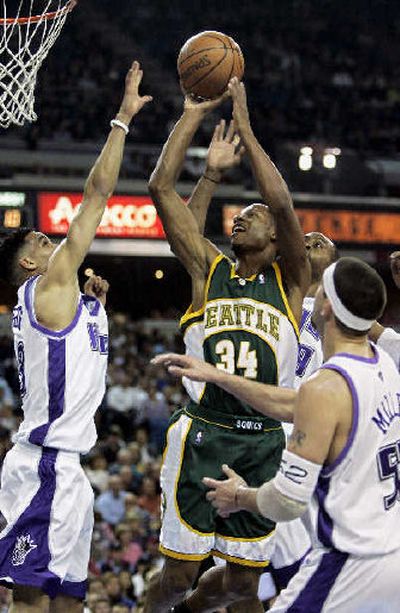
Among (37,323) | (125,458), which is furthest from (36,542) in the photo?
(125,458)

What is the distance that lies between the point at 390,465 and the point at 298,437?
1.32ft

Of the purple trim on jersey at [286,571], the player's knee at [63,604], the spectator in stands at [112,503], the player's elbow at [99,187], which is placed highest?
the player's elbow at [99,187]

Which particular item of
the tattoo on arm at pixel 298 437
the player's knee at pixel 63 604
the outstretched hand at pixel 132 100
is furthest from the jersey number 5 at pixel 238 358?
the tattoo on arm at pixel 298 437

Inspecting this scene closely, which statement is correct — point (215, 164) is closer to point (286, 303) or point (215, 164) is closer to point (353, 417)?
point (286, 303)

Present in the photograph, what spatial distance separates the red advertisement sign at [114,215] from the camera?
18000mm

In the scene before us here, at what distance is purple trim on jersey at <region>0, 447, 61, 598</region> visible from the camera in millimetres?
5539

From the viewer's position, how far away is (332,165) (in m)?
20.9

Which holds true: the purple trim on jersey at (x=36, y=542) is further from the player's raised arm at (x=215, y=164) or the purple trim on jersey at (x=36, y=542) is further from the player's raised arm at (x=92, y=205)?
the player's raised arm at (x=215, y=164)

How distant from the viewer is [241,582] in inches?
238

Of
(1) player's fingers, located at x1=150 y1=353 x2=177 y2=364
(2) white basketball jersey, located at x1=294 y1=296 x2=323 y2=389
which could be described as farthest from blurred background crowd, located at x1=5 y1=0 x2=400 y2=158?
(1) player's fingers, located at x1=150 y1=353 x2=177 y2=364

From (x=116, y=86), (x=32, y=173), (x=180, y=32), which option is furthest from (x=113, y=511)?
(x=180, y=32)

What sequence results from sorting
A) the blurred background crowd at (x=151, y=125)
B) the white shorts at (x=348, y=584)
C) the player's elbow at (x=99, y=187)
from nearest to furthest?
the white shorts at (x=348, y=584), the player's elbow at (x=99, y=187), the blurred background crowd at (x=151, y=125)

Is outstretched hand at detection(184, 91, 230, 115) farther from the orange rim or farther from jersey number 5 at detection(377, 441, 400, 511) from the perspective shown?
jersey number 5 at detection(377, 441, 400, 511)

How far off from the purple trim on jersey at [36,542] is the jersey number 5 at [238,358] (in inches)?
39.0
